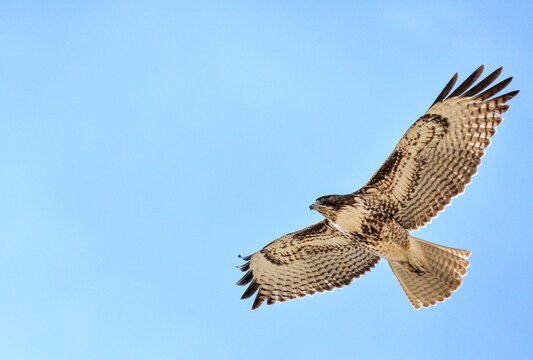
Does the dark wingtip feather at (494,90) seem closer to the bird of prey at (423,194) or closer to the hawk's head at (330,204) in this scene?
the bird of prey at (423,194)

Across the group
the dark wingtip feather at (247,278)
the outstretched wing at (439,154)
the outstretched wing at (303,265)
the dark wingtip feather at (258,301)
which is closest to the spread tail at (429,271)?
the outstretched wing at (439,154)

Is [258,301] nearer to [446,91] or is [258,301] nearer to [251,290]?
[251,290]

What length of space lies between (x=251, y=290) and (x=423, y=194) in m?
3.26

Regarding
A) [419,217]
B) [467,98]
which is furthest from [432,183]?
[467,98]

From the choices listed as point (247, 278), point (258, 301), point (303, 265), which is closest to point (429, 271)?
point (303, 265)

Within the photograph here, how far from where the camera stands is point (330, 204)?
11.0 meters

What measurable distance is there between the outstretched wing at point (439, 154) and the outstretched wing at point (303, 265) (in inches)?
43.9

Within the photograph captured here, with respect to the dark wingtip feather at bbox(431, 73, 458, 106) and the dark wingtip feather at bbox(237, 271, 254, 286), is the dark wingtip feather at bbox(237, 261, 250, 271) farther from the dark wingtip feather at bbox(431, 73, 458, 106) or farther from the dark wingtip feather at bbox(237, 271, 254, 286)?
the dark wingtip feather at bbox(431, 73, 458, 106)

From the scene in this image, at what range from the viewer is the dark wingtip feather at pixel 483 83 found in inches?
413

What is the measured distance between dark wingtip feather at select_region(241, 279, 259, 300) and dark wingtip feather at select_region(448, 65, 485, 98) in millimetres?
4359

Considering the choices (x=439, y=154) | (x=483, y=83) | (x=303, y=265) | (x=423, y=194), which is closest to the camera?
(x=483, y=83)

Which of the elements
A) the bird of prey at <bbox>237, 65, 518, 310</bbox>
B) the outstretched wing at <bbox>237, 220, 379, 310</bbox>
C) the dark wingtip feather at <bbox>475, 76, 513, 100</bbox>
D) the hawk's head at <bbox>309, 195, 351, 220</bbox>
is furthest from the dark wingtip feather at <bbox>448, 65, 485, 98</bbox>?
the outstretched wing at <bbox>237, 220, 379, 310</bbox>

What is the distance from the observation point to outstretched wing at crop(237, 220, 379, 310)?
11.9 meters

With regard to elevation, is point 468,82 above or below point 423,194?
above
